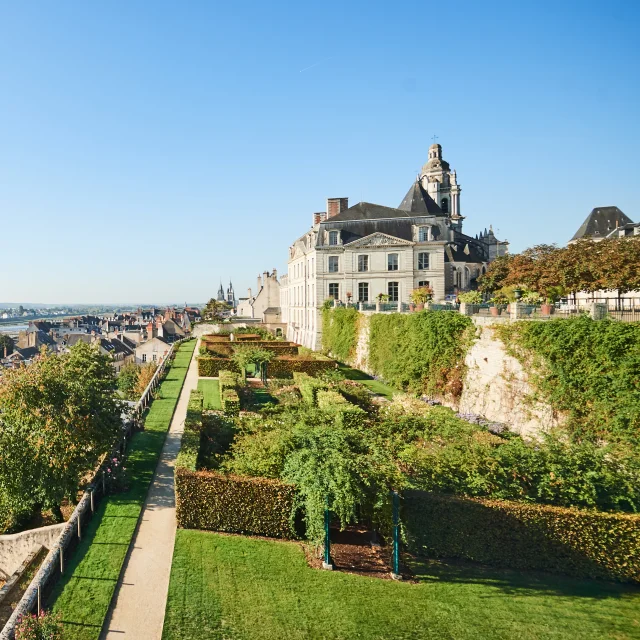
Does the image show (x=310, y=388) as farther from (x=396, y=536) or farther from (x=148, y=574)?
(x=148, y=574)

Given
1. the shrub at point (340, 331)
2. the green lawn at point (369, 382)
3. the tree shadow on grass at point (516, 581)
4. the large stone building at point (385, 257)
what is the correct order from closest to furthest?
the tree shadow on grass at point (516, 581)
the green lawn at point (369, 382)
the shrub at point (340, 331)
the large stone building at point (385, 257)

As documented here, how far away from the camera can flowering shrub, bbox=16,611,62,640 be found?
271 inches

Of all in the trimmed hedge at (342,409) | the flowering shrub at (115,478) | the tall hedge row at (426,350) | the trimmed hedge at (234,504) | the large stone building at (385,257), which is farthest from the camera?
the large stone building at (385,257)

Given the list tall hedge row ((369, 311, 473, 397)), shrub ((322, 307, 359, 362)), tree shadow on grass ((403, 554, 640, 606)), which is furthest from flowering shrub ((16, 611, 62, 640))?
shrub ((322, 307, 359, 362))

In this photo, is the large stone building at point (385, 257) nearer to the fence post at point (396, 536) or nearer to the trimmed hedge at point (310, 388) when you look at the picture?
the trimmed hedge at point (310, 388)

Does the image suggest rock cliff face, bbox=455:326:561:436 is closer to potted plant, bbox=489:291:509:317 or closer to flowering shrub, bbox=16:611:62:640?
potted plant, bbox=489:291:509:317

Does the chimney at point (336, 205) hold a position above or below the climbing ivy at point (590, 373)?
above

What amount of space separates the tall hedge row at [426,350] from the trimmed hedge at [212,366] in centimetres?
1007

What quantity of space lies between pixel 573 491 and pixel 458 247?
118 ft

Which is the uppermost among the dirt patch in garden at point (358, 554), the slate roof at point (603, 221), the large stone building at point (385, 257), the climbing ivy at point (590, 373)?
the slate roof at point (603, 221)

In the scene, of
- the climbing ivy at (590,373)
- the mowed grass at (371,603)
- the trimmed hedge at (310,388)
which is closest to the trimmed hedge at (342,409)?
the trimmed hedge at (310,388)

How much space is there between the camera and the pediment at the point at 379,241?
122ft

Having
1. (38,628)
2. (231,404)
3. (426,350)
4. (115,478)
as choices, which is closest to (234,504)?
(38,628)

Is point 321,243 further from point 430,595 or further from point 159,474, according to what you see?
point 430,595
